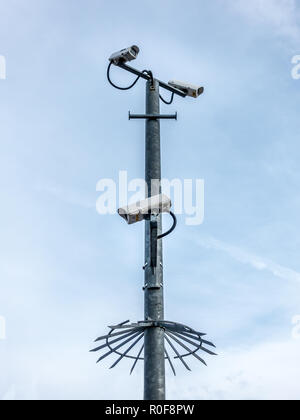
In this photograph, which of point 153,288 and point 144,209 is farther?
point 153,288

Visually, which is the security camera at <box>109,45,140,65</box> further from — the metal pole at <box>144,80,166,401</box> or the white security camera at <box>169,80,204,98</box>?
the white security camera at <box>169,80,204,98</box>

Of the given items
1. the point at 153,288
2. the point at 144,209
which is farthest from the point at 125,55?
the point at 153,288

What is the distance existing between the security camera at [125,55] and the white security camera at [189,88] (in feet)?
4.10

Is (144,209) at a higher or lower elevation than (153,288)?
higher

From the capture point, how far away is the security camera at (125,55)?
11.4m

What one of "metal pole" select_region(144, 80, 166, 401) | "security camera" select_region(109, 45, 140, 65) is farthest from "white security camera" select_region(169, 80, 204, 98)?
"security camera" select_region(109, 45, 140, 65)

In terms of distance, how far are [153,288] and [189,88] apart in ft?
15.3

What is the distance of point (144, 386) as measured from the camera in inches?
351

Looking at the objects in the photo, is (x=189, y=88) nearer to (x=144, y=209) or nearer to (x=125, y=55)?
(x=125, y=55)

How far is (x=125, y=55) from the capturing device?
11445mm

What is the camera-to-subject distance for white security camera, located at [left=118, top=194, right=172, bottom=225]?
926cm
